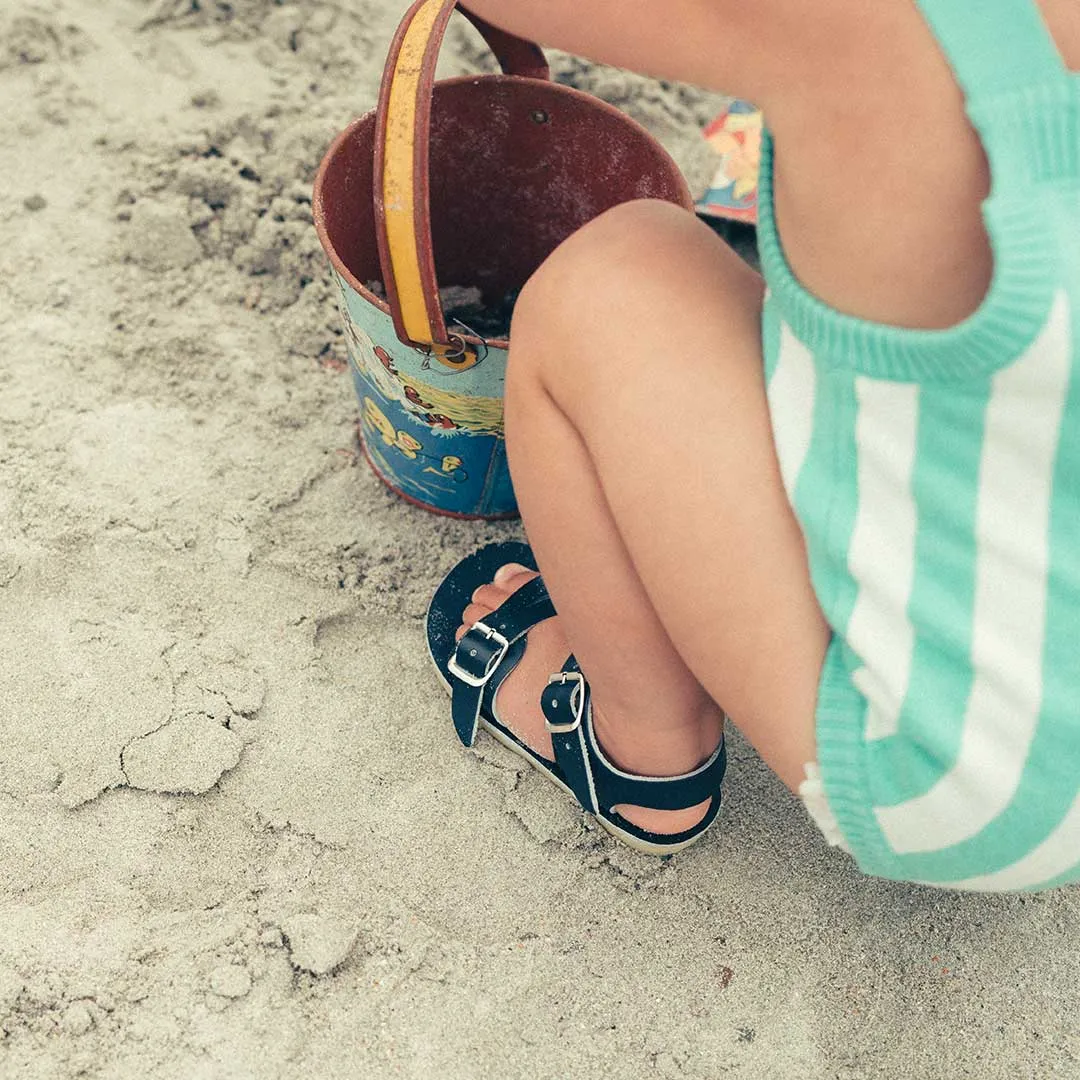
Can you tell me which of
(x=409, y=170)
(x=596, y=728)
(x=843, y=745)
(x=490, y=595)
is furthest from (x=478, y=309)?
(x=843, y=745)

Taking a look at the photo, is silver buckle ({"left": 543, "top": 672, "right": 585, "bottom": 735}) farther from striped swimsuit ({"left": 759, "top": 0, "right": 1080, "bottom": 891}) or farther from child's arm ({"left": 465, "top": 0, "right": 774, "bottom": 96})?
child's arm ({"left": 465, "top": 0, "right": 774, "bottom": 96})

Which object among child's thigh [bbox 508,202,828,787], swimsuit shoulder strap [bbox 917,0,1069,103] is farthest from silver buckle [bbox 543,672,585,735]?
swimsuit shoulder strap [bbox 917,0,1069,103]

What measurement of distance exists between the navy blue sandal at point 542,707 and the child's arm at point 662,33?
564 millimetres

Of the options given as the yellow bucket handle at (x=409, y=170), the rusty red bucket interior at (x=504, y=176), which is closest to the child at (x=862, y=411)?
the yellow bucket handle at (x=409, y=170)

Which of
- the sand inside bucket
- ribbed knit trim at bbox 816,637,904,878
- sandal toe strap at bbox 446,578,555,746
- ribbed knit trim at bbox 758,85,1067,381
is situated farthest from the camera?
the sand inside bucket

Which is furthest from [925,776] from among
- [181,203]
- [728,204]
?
[181,203]

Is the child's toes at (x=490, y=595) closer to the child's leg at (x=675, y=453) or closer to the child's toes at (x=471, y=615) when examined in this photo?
the child's toes at (x=471, y=615)

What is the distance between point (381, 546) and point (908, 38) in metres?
0.81

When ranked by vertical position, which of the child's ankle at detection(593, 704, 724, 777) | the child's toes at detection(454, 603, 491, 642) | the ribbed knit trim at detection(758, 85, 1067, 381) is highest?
the ribbed knit trim at detection(758, 85, 1067, 381)

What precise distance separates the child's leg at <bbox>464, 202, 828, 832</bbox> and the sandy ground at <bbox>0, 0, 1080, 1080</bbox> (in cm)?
32

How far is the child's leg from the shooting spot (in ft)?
2.38

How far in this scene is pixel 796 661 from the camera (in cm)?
73

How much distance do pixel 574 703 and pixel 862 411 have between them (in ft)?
1.51

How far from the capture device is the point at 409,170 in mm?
878
